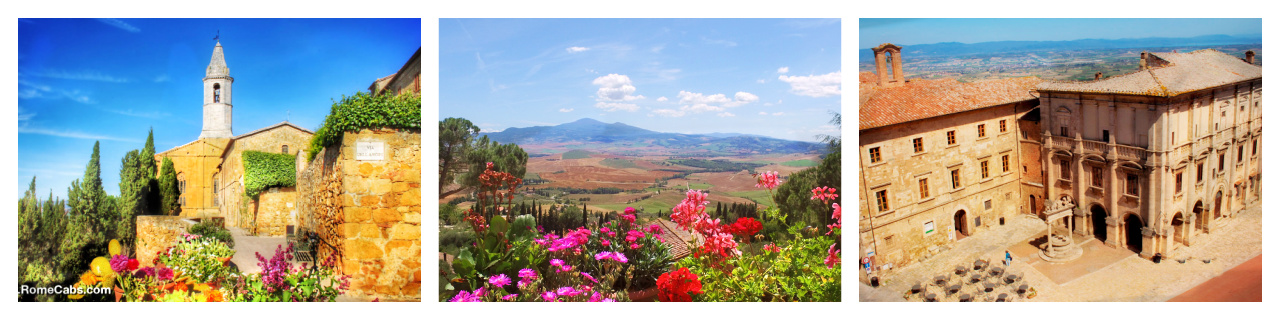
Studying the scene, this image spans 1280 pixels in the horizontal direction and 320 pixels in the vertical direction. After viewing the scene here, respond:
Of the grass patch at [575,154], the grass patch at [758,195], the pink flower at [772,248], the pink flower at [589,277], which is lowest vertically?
the pink flower at [589,277]

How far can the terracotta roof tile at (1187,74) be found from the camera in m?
6.71

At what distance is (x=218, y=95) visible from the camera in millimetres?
6605

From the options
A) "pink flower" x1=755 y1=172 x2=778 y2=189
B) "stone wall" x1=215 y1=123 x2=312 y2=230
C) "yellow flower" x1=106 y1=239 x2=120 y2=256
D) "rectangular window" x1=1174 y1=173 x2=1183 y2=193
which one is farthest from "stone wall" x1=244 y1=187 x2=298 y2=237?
"rectangular window" x1=1174 y1=173 x2=1183 y2=193

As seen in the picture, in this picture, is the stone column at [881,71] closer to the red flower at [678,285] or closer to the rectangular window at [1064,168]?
the rectangular window at [1064,168]

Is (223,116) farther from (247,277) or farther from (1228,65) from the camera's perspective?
(1228,65)

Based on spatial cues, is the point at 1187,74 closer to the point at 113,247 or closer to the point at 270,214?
the point at 270,214

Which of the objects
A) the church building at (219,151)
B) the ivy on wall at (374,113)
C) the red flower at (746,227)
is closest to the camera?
the ivy on wall at (374,113)

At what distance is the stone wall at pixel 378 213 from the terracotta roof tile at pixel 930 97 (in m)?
4.79

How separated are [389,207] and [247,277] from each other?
1.87 m

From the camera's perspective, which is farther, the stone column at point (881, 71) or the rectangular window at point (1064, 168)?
the rectangular window at point (1064, 168)

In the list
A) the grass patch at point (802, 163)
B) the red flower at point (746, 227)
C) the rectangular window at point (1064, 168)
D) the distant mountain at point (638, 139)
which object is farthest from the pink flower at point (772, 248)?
the rectangular window at point (1064, 168)

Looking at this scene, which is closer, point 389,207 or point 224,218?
point 389,207
